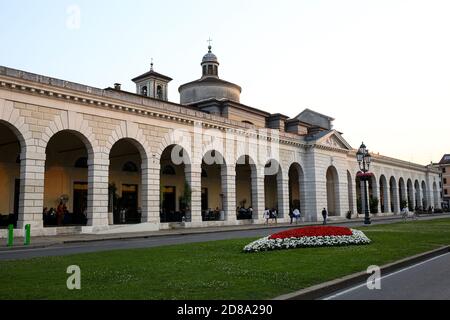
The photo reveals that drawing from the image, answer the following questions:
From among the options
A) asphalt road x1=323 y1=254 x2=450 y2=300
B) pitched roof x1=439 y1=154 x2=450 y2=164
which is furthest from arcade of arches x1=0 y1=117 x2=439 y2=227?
pitched roof x1=439 y1=154 x2=450 y2=164

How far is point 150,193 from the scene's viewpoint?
3077 cm

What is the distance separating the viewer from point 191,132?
34.5m

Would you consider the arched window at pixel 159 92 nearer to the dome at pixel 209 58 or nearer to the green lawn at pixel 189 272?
the dome at pixel 209 58

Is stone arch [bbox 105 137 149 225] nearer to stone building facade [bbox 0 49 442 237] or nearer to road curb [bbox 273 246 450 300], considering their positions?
stone building facade [bbox 0 49 442 237]

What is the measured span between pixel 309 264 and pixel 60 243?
1403 cm

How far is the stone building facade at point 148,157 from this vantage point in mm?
24672

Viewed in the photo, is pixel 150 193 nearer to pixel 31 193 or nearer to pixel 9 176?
pixel 31 193

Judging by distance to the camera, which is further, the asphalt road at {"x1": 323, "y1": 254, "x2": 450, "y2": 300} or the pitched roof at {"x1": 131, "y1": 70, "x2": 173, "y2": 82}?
the pitched roof at {"x1": 131, "y1": 70, "x2": 173, "y2": 82}

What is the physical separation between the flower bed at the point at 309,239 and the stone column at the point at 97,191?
14.4m

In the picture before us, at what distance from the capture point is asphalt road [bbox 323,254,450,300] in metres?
7.99

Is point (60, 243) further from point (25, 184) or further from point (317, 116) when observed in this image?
point (317, 116)

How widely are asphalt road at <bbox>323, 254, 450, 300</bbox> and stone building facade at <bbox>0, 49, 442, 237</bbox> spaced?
1986cm

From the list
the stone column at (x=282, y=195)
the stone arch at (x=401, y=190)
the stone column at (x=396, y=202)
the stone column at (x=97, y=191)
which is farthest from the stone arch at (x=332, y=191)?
the stone column at (x=97, y=191)
